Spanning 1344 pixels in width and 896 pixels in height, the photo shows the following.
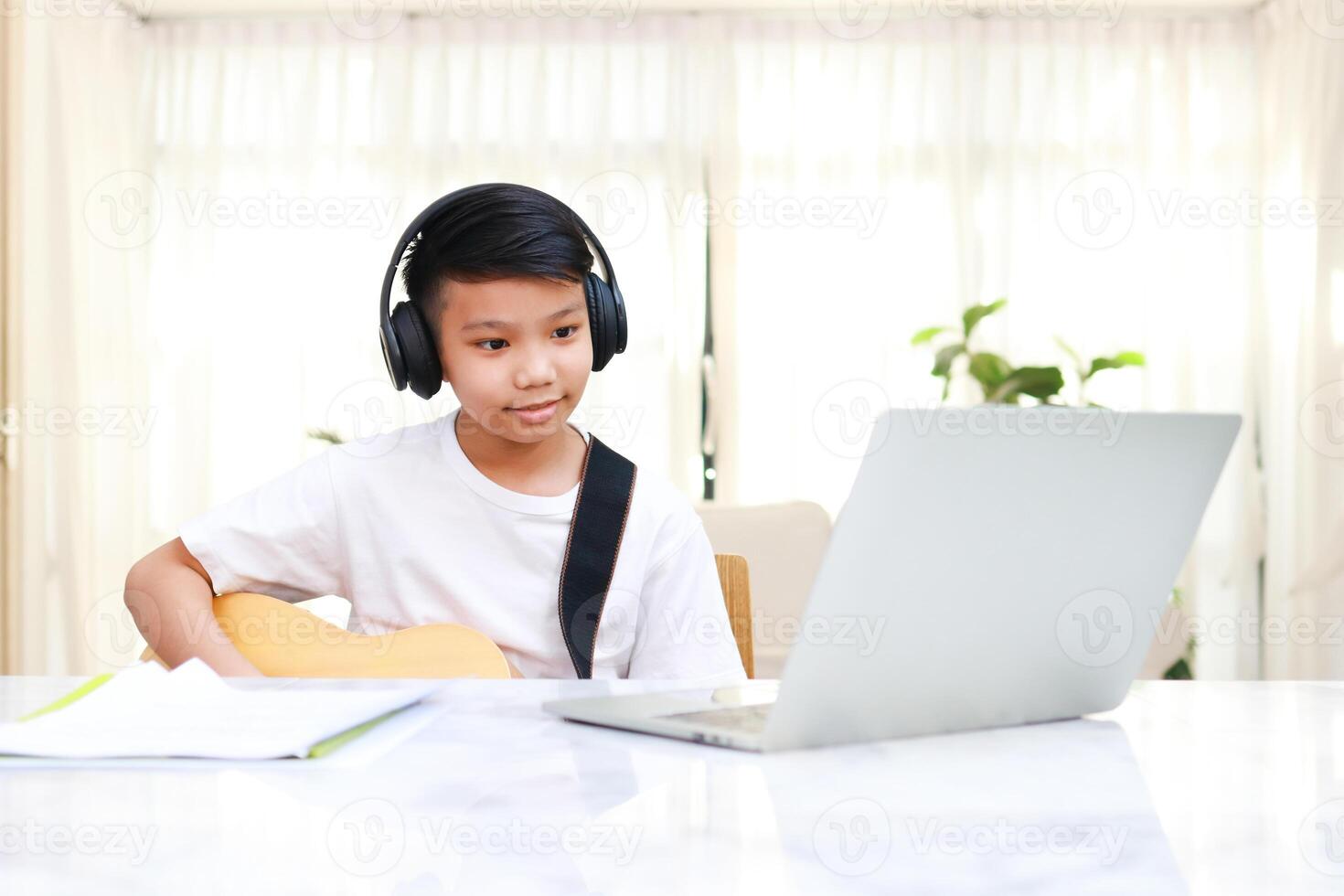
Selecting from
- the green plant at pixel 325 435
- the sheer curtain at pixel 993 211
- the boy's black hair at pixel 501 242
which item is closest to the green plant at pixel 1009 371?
the sheer curtain at pixel 993 211

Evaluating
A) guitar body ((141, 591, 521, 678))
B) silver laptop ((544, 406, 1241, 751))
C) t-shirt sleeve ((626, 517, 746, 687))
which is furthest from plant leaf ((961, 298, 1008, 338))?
silver laptop ((544, 406, 1241, 751))

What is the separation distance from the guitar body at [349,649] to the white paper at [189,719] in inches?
11.6

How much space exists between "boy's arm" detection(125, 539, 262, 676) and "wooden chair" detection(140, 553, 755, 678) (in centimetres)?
39

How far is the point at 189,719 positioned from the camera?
2.15ft

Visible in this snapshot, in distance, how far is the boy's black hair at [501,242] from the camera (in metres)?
1.20

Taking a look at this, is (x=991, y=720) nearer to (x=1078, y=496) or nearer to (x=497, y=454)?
(x=1078, y=496)

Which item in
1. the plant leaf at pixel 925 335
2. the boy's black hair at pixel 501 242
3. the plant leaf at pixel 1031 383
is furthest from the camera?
the plant leaf at pixel 925 335

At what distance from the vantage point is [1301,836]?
1.52 ft

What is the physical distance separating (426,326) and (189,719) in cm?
68

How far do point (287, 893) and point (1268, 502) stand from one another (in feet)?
13.8

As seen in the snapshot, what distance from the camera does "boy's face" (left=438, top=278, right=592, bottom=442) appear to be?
1.20 m

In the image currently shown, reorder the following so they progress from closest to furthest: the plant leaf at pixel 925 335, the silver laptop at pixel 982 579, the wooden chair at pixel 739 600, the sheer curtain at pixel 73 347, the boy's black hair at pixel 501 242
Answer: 1. the silver laptop at pixel 982 579
2. the boy's black hair at pixel 501 242
3. the wooden chair at pixel 739 600
4. the sheer curtain at pixel 73 347
5. the plant leaf at pixel 925 335

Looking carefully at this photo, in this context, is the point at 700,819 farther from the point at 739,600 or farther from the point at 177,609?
the point at 739,600

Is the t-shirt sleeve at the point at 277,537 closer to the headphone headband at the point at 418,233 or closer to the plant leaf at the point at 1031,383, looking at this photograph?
the headphone headband at the point at 418,233
